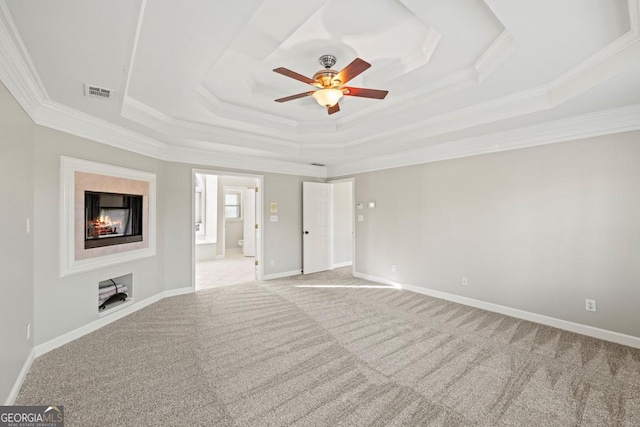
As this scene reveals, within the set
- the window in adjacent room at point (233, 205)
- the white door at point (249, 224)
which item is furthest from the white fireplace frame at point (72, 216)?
the window in adjacent room at point (233, 205)

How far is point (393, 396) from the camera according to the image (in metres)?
2.08

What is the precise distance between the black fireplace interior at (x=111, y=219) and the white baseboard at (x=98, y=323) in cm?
92

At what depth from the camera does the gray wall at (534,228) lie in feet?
9.68

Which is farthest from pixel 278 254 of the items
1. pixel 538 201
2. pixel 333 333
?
pixel 538 201

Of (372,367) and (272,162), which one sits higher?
(272,162)

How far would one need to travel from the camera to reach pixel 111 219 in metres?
3.59

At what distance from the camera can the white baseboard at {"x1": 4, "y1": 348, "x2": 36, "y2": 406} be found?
6.47 feet

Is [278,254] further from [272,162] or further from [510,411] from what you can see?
[510,411]

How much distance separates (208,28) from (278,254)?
181 inches

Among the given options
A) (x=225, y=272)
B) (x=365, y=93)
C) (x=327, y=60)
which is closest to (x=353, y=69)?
(x=365, y=93)

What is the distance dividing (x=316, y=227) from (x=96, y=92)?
15.1 ft

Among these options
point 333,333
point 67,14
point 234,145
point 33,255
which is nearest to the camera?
point 67,14

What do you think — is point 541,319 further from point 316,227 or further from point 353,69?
point 316,227

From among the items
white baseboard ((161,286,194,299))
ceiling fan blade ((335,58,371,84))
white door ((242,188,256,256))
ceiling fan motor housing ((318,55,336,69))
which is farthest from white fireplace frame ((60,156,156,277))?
white door ((242,188,256,256))
